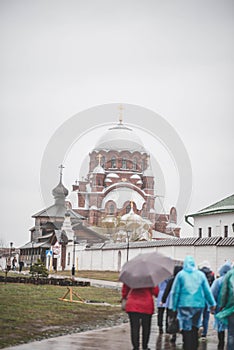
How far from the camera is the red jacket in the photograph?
9.17 metres

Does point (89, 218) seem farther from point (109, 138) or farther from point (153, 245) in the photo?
point (153, 245)

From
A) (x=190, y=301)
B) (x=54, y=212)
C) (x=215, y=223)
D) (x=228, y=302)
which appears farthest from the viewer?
Answer: (x=54, y=212)

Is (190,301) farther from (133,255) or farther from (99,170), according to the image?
(99,170)

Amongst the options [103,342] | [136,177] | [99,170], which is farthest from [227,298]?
[136,177]

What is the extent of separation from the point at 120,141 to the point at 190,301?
3116 inches

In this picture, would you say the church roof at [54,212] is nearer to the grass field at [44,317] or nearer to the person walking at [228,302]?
the grass field at [44,317]

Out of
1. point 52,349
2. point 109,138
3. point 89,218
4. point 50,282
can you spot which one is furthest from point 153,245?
point 109,138

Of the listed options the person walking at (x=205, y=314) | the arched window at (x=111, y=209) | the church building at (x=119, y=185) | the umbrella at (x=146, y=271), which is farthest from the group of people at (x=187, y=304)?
the arched window at (x=111, y=209)

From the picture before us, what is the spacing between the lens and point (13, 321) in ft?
41.4

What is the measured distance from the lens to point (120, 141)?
8800 cm

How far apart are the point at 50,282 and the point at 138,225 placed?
44.1 m

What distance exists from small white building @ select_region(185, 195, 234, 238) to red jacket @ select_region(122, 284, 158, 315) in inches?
1321

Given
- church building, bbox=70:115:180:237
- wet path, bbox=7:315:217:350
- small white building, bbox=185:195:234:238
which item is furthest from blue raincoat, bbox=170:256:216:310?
church building, bbox=70:115:180:237

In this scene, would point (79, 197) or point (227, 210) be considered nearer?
point (227, 210)
